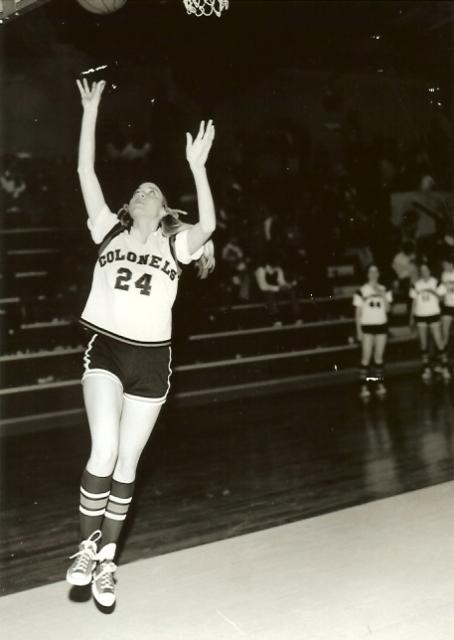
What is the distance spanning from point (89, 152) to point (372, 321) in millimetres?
6309

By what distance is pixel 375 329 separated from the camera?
9055 millimetres

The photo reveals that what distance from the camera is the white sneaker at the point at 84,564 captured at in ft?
9.96

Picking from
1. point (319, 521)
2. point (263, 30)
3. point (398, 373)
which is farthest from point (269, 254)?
point (319, 521)

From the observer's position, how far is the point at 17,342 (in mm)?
8344

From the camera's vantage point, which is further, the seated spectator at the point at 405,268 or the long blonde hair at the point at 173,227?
the seated spectator at the point at 405,268

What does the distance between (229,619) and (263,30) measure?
1017 centimetres

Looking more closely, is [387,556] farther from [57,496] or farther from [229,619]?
[57,496]

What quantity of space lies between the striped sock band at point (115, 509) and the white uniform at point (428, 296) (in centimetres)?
712

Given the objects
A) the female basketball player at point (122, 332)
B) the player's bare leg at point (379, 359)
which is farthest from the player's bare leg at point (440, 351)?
the female basketball player at point (122, 332)

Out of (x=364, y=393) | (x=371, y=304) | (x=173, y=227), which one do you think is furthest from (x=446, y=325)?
(x=173, y=227)

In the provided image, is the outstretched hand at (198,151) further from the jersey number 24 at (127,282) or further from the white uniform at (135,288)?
the jersey number 24 at (127,282)

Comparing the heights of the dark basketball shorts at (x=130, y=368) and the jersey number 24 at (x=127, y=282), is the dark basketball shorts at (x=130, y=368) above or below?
below

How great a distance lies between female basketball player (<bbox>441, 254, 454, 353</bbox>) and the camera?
9.74 m

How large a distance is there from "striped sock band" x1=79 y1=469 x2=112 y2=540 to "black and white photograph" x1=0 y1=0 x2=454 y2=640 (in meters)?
0.01
